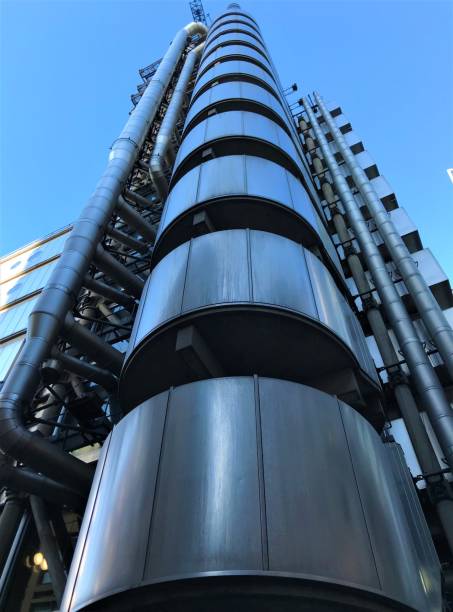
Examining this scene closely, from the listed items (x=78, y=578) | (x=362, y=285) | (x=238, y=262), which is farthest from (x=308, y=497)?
(x=362, y=285)

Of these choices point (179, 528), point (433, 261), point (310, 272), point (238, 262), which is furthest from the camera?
point (433, 261)

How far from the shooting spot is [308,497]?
17.6 ft

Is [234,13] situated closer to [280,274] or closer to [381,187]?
[381,187]

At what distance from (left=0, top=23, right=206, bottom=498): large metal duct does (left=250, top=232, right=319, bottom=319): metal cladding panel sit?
5.38 m

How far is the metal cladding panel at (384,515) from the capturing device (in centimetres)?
532

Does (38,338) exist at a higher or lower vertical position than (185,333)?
higher

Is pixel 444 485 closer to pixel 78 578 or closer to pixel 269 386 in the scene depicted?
pixel 269 386

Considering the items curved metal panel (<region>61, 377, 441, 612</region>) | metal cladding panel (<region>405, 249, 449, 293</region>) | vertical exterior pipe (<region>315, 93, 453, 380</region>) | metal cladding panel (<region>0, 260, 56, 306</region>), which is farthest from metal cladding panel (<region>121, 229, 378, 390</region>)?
metal cladding panel (<region>0, 260, 56, 306</region>)

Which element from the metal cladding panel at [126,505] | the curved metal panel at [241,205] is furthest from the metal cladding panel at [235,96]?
the metal cladding panel at [126,505]

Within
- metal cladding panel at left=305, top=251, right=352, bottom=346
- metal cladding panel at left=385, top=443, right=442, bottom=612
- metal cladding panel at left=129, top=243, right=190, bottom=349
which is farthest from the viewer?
metal cladding panel at left=305, top=251, right=352, bottom=346

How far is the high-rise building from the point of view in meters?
5.05

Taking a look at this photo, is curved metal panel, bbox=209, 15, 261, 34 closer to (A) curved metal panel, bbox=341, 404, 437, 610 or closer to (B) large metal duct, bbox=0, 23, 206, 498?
(B) large metal duct, bbox=0, 23, 206, 498

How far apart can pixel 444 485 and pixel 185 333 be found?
6.31 metres

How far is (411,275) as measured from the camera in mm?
13680
